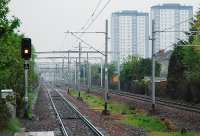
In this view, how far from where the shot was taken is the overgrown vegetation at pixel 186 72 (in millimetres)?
59062

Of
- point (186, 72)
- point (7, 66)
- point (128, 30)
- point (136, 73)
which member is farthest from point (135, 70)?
point (128, 30)

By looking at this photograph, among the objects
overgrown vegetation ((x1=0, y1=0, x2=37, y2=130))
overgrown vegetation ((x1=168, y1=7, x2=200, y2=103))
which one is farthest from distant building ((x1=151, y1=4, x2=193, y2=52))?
overgrown vegetation ((x1=0, y1=0, x2=37, y2=130))

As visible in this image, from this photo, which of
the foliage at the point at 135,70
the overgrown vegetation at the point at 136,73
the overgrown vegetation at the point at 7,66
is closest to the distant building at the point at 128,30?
the foliage at the point at 135,70

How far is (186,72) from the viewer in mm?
60906

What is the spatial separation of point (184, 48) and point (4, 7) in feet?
143

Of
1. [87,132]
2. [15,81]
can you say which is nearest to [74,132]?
[87,132]

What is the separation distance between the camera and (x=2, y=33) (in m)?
22.4

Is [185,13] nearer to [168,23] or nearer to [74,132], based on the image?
[168,23]

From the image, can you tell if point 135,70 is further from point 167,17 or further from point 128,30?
point 128,30

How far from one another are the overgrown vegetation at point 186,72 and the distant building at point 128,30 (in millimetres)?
98939

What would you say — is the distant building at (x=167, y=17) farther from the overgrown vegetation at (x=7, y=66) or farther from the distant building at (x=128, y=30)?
the overgrown vegetation at (x=7, y=66)

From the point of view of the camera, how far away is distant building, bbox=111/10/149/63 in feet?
572

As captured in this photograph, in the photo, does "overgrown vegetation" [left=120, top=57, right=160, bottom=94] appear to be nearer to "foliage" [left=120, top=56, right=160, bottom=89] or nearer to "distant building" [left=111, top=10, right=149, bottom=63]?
"foliage" [left=120, top=56, right=160, bottom=89]

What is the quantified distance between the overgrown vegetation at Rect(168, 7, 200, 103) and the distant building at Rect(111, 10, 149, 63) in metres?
98.9
